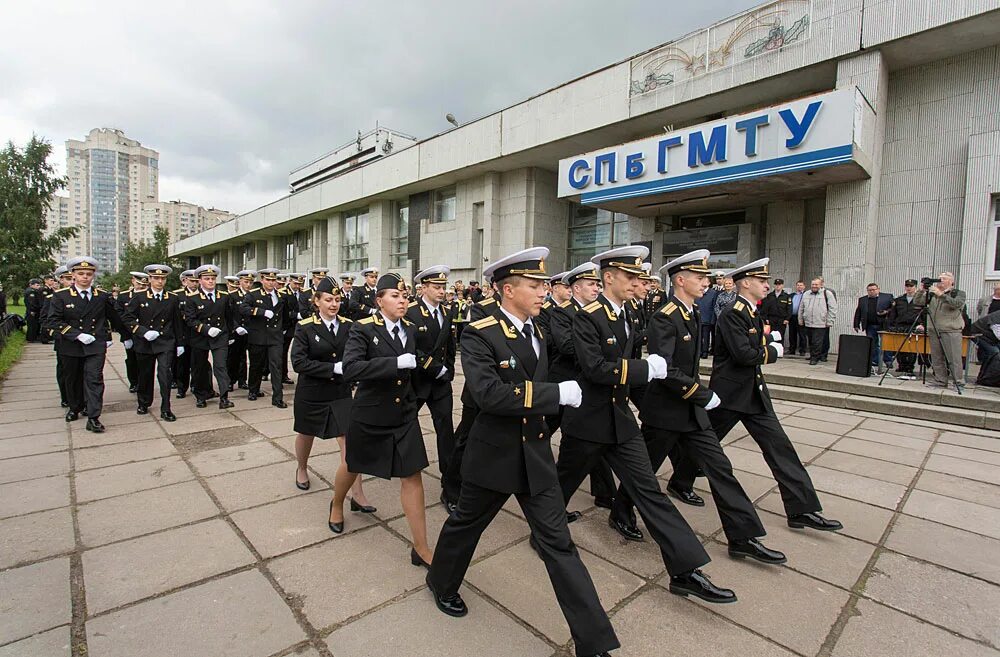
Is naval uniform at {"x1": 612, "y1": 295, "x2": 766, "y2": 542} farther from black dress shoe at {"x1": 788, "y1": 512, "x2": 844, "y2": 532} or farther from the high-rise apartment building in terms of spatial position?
the high-rise apartment building

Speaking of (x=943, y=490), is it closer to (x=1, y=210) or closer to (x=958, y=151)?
(x=958, y=151)

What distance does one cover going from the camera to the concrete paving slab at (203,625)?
2.14m

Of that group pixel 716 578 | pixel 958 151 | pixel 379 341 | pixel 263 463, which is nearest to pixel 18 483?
pixel 263 463

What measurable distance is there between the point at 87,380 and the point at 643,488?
21.5 ft

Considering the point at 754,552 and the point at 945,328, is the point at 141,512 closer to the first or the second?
the point at 754,552

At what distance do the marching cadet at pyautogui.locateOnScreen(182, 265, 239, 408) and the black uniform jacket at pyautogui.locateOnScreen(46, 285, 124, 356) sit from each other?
4.04ft

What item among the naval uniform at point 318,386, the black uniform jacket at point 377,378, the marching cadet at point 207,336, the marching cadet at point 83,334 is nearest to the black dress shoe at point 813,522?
the black uniform jacket at point 377,378

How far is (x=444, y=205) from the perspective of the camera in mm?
22656

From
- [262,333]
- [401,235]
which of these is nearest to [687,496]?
[262,333]

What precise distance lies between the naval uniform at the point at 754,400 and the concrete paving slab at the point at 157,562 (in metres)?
3.45

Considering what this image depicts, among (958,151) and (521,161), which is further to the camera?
(521,161)

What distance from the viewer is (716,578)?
112 inches

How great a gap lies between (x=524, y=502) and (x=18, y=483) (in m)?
4.56

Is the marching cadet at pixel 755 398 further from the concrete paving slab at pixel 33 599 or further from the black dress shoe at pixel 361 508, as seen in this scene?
the concrete paving slab at pixel 33 599
